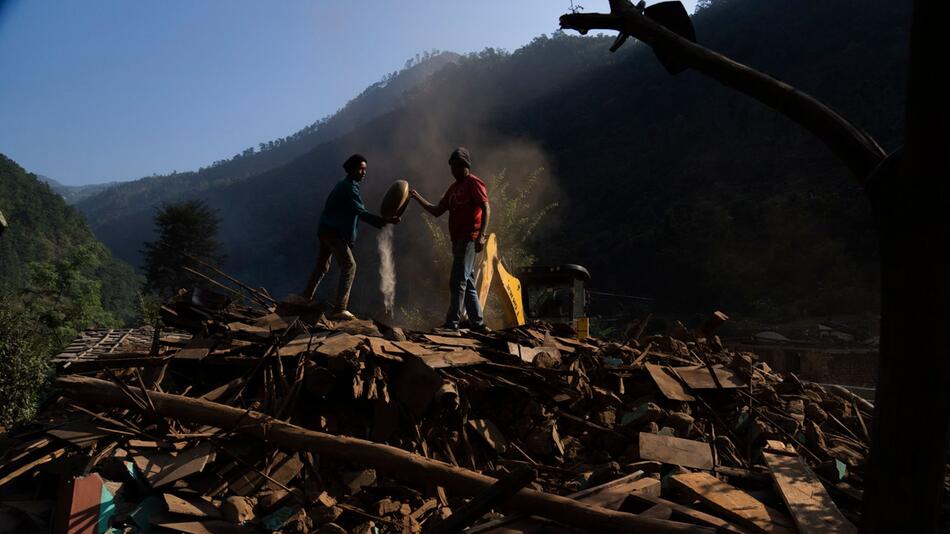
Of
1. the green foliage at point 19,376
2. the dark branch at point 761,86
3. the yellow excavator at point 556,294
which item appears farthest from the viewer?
the green foliage at point 19,376

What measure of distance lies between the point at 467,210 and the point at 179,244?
5117cm

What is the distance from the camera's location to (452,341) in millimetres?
5734

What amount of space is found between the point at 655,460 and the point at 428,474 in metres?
1.77

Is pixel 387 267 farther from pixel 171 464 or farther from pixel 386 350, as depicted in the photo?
pixel 171 464

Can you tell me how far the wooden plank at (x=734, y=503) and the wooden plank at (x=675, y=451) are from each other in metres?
0.40

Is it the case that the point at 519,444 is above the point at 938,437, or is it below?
below

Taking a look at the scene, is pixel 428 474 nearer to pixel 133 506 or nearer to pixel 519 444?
pixel 519 444

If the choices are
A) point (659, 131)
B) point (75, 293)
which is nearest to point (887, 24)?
point (659, 131)

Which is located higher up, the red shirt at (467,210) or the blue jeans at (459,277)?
the red shirt at (467,210)

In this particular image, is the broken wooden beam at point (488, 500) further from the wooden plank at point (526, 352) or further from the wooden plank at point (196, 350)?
the wooden plank at point (196, 350)

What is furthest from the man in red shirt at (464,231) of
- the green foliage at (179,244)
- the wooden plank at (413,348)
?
the green foliage at (179,244)

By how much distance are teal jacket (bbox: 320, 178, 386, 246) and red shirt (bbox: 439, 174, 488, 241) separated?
102 centimetres

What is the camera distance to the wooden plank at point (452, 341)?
5629 millimetres

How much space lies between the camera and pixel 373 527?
3.73 meters
